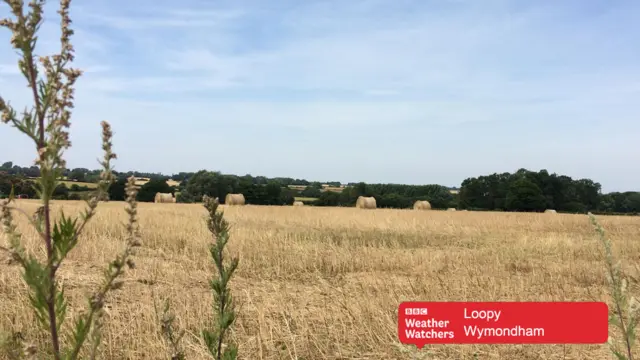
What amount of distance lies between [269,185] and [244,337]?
4581cm

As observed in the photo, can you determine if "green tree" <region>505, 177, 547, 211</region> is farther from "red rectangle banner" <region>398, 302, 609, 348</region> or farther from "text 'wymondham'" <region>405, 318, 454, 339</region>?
"text 'wymondham'" <region>405, 318, 454, 339</region>

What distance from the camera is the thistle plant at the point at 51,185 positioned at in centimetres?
121

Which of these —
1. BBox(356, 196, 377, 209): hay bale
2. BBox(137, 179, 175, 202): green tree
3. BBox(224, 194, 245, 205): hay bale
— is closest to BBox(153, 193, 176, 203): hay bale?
BBox(137, 179, 175, 202): green tree

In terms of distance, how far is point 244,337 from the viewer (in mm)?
4312

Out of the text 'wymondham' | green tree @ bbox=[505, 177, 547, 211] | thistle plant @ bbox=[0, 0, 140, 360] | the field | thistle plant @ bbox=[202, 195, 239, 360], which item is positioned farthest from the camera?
green tree @ bbox=[505, 177, 547, 211]

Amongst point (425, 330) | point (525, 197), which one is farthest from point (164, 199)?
point (525, 197)

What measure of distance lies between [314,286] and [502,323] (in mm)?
3034

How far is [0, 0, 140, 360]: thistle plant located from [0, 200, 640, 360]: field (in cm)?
89

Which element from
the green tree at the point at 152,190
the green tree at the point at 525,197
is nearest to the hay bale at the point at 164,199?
the green tree at the point at 152,190

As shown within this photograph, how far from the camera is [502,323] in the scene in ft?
15.5

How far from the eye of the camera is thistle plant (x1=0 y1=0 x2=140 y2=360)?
1.21 m

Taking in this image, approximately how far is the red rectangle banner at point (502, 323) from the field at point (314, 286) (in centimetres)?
14

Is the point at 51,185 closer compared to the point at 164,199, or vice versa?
the point at 51,185

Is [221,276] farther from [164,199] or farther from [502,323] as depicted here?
[164,199]
